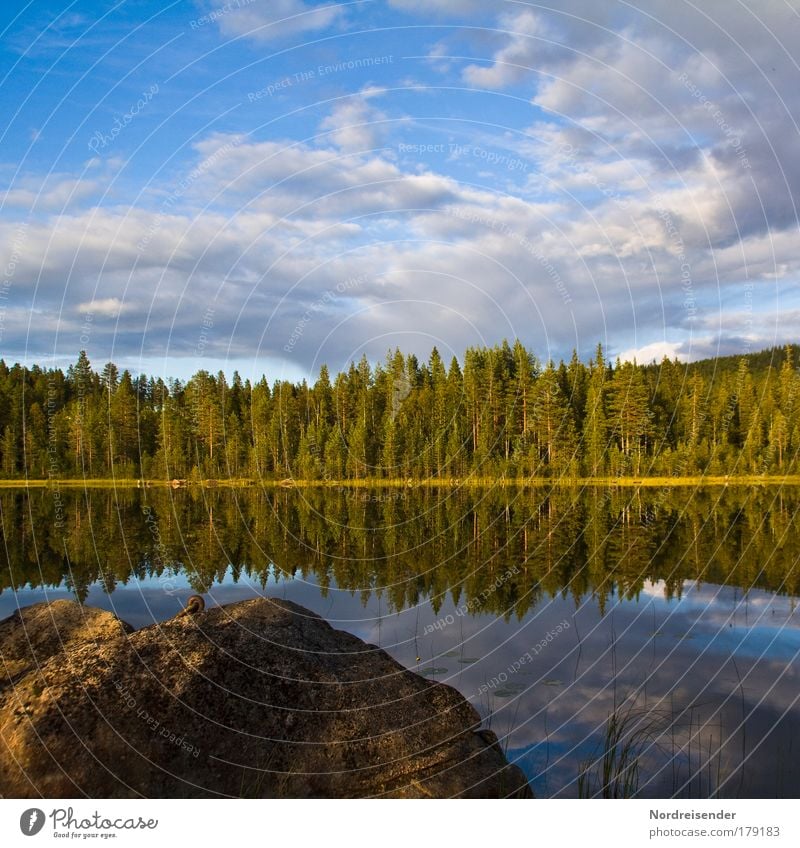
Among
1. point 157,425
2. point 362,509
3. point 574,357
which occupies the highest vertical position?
point 574,357

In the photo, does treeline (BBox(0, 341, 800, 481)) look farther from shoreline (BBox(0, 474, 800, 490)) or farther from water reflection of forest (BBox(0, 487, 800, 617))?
water reflection of forest (BBox(0, 487, 800, 617))

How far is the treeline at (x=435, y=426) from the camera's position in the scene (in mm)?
84062

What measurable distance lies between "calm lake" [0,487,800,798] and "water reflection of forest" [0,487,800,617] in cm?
14

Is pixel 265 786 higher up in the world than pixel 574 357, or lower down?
lower down

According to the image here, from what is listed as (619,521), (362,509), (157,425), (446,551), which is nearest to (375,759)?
(446,551)

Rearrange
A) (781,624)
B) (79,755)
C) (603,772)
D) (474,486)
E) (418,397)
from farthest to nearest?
(418,397), (474,486), (781,624), (603,772), (79,755)

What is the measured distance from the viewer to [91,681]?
6406mm

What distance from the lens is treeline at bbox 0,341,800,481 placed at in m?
84.1

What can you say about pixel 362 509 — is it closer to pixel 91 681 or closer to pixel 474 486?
pixel 474 486

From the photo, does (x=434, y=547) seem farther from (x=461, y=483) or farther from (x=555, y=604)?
(x=461, y=483)

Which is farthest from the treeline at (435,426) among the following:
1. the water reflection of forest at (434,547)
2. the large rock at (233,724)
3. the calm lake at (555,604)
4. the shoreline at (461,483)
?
the large rock at (233,724)

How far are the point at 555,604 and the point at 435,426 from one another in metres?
73.8

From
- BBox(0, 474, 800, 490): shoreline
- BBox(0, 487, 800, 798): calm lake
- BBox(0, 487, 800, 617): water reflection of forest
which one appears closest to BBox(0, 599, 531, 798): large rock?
BBox(0, 487, 800, 798): calm lake
